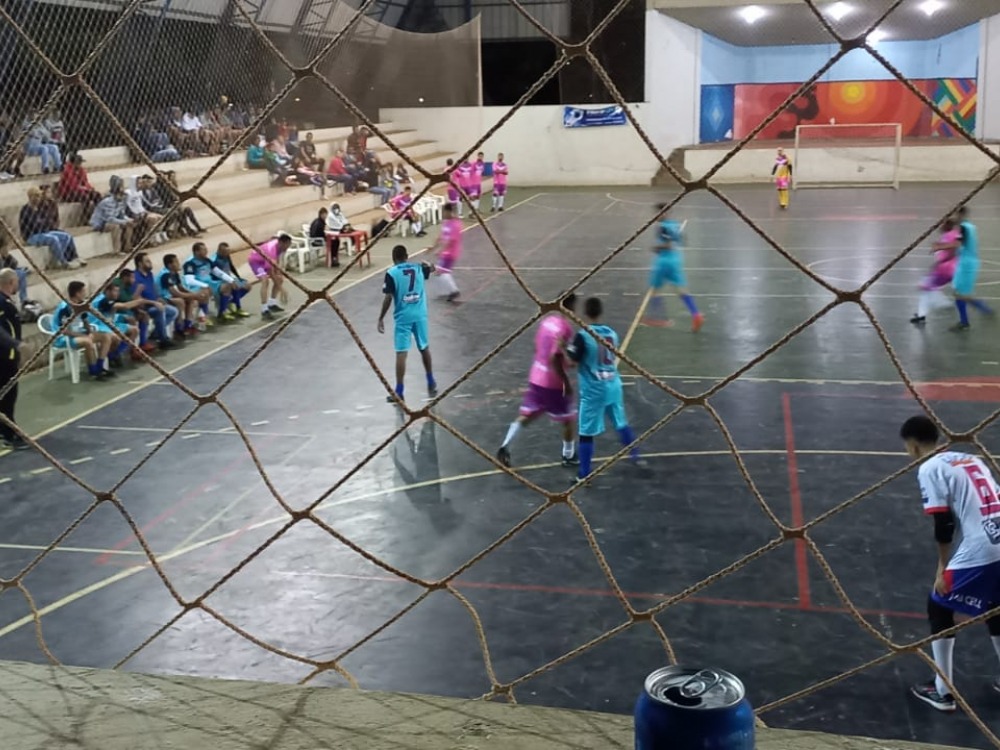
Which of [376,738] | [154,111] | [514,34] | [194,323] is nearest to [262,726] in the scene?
[376,738]

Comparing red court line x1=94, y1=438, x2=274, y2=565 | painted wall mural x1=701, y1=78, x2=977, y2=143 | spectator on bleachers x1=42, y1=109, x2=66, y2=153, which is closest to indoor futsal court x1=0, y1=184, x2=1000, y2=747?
red court line x1=94, y1=438, x2=274, y2=565

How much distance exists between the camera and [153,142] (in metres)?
15.0

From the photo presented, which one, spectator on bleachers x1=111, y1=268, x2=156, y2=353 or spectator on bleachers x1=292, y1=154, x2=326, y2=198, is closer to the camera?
spectator on bleachers x1=111, y1=268, x2=156, y2=353

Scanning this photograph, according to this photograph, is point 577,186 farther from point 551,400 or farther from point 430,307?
point 551,400

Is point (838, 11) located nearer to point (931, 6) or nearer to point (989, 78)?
point (931, 6)

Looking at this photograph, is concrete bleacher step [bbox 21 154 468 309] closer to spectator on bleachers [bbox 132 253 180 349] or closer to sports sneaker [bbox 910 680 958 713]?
spectator on bleachers [bbox 132 253 180 349]

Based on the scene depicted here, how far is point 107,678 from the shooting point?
2570 mm

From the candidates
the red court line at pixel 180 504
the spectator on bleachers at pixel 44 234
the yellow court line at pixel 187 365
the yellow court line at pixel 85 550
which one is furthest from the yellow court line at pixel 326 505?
the spectator on bleachers at pixel 44 234

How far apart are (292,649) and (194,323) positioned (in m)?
7.59

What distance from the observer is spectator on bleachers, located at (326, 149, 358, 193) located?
21.3m

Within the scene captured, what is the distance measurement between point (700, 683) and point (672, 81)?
28190 millimetres

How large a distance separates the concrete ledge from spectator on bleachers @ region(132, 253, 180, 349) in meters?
8.92

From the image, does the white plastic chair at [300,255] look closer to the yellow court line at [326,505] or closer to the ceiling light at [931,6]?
the yellow court line at [326,505]

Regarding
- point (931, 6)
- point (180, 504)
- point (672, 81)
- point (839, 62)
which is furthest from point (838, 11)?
point (180, 504)
